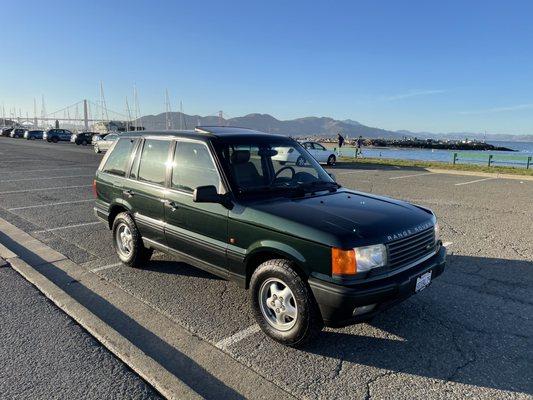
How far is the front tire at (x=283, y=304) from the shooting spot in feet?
10.8

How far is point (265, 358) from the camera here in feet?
10.9

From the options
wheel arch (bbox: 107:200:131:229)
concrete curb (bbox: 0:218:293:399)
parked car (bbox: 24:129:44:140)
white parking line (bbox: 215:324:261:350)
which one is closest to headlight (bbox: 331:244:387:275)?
concrete curb (bbox: 0:218:293:399)

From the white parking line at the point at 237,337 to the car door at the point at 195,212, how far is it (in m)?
0.59

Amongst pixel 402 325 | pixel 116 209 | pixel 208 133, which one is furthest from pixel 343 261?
pixel 116 209

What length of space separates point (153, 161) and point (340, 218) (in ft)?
8.36

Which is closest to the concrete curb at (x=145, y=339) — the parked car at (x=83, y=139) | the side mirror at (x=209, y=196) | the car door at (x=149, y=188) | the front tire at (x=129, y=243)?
the front tire at (x=129, y=243)

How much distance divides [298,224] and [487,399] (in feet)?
5.88

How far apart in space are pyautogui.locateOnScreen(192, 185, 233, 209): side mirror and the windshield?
160mm

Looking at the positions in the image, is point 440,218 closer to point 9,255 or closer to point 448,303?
point 448,303

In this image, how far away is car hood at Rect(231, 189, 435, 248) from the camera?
3189 millimetres

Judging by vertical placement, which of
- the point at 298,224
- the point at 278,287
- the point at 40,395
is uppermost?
the point at 298,224

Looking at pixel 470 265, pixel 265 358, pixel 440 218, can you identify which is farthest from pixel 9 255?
pixel 440 218

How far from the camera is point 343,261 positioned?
3.09 m

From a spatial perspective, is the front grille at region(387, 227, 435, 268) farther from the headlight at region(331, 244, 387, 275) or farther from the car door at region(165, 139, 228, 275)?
the car door at region(165, 139, 228, 275)
